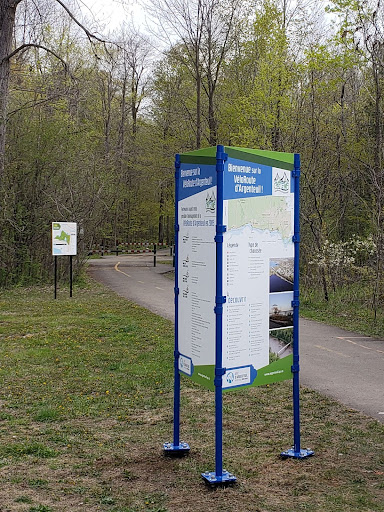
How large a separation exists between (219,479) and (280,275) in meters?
1.78

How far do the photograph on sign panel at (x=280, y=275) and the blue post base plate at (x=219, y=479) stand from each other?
5.09 ft

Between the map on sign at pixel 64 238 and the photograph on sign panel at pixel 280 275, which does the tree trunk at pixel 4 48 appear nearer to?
the map on sign at pixel 64 238

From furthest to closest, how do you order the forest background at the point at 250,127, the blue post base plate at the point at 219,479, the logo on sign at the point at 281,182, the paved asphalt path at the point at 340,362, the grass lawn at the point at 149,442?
the forest background at the point at 250,127
the paved asphalt path at the point at 340,362
the logo on sign at the point at 281,182
the blue post base plate at the point at 219,479
the grass lawn at the point at 149,442

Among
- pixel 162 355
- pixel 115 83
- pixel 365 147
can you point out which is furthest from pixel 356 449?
pixel 115 83

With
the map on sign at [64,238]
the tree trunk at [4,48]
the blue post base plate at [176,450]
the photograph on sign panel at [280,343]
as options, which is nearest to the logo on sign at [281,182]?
the photograph on sign panel at [280,343]

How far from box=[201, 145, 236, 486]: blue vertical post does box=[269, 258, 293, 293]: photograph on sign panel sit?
63 cm

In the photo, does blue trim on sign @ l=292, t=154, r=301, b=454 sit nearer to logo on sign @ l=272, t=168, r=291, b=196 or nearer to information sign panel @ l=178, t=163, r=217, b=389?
logo on sign @ l=272, t=168, r=291, b=196

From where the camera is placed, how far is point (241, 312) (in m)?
5.21

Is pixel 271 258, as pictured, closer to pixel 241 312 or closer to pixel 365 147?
pixel 241 312

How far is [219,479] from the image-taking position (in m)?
4.88

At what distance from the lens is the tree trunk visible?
18.7 meters

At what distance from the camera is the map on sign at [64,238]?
18266 mm

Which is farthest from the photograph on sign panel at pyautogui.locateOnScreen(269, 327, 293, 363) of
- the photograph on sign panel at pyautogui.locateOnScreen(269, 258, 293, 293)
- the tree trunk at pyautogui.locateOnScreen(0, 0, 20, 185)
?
the tree trunk at pyautogui.locateOnScreen(0, 0, 20, 185)

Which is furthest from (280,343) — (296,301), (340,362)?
(340,362)
